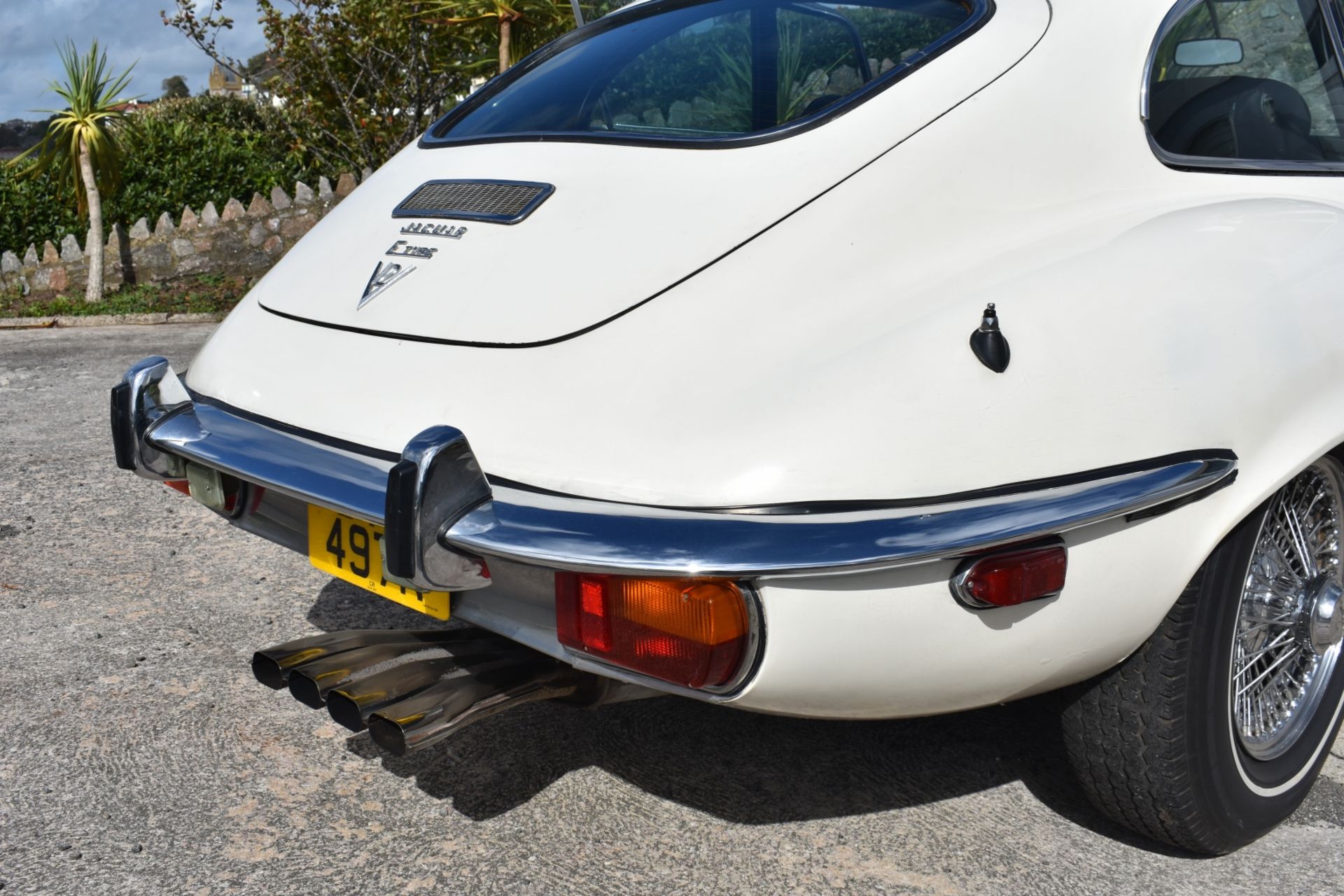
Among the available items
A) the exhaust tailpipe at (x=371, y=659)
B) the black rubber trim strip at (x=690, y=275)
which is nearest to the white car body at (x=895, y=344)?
the black rubber trim strip at (x=690, y=275)

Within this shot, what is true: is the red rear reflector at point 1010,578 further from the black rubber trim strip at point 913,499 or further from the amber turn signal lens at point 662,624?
the amber turn signal lens at point 662,624

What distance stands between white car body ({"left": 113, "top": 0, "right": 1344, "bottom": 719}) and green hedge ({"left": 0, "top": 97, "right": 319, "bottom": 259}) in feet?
31.9

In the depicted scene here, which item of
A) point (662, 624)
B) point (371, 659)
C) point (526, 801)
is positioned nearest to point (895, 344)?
point (662, 624)

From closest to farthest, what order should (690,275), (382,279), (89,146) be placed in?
1. (690,275)
2. (382,279)
3. (89,146)

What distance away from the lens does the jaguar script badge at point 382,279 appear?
238 centimetres

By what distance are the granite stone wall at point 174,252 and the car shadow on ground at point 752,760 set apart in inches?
332

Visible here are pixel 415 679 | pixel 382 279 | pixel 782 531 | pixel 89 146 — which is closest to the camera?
pixel 782 531

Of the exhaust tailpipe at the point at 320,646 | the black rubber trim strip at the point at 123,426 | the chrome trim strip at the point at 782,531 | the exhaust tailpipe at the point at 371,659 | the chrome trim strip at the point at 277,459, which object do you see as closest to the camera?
the chrome trim strip at the point at 782,531

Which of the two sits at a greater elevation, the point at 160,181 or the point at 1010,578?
the point at 160,181

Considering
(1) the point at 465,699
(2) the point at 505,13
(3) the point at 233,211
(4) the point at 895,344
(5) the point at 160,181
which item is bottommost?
(1) the point at 465,699

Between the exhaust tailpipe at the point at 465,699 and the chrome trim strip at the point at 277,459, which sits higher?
the chrome trim strip at the point at 277,459

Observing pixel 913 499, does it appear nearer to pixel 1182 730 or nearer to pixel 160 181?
pixel 1182 730

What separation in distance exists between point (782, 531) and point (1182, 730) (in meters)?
0.91

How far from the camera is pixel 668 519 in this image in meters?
1.79
